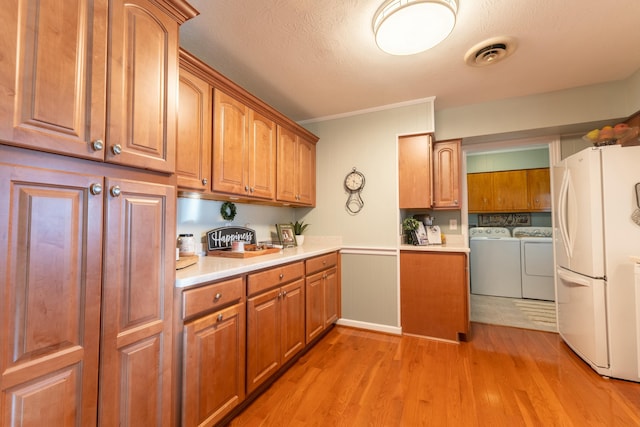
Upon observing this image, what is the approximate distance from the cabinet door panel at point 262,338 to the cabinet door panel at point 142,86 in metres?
1.01

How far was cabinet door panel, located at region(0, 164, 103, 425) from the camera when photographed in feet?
2.59

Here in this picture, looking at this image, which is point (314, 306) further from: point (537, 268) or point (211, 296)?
point (537, 268)

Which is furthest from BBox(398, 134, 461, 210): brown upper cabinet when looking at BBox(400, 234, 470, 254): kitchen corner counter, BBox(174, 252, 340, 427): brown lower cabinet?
BBox(174, 252, 340, 427): brown lower cabinet

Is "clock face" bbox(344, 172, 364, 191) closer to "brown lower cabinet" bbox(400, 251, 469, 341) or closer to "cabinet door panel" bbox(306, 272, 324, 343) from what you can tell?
"brown lower cabinet" bbox(400, 251, 469, 341)

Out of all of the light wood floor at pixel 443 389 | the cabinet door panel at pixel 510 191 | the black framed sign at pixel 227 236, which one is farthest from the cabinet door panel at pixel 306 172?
the cabinet door panel at pixel 510 191

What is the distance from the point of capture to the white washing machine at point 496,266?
4.05m

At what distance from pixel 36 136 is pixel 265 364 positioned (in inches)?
65.3

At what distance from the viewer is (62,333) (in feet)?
2.93

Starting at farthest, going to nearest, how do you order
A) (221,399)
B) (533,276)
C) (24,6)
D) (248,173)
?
(533,276) < (248,173) < (221,399) < (24,6)

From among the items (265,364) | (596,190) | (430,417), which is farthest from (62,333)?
(596,190)

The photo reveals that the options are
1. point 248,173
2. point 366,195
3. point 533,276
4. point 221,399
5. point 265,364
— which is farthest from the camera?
point 533,276

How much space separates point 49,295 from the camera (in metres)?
0.87

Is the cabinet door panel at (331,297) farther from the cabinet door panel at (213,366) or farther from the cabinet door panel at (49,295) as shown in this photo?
the cabinet door panel at (49,295)

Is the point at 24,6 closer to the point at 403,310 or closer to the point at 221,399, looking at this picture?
the point at 221,399
